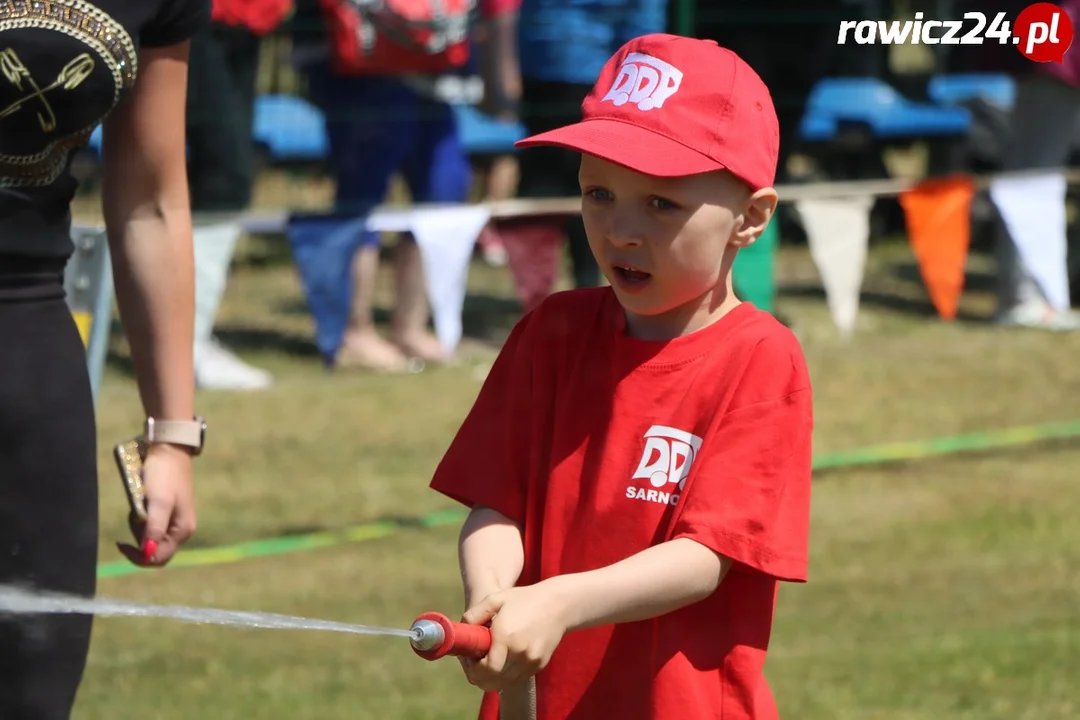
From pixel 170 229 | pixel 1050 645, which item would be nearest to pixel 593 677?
pixel 170 229

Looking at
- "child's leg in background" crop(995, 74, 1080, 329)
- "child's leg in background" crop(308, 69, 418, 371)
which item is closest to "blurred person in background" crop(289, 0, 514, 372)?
"child's leg in background" crop(308, 69, 418, 371)

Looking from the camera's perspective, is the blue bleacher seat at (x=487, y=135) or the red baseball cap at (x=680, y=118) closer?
the red baseball cap at (x=680, y=118)

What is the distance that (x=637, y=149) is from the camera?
7.64 ft

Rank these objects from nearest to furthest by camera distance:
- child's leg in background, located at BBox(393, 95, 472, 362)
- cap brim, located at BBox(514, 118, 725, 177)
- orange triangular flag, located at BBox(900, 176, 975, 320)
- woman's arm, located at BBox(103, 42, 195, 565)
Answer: cap brim, located at BBox(514, 118, 725, 177), woman's arm, located at BBox(103, 42, 195, 565), child's leg in background, located at BBox(393, 95, 472, 362), orange triangular flag, located at BBox(900, 176, 975, 320)

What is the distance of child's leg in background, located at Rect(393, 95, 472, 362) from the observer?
8.15 meters

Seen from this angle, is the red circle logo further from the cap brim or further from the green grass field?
the cap brim

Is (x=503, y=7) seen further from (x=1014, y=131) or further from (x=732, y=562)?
(x=732, y=562)

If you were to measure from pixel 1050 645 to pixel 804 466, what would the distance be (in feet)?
8.38

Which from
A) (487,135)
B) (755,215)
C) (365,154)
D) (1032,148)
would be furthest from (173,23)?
(487,135)

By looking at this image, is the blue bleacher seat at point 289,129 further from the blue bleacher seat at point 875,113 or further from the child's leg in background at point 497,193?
the blue bleacher seat at point 875,113

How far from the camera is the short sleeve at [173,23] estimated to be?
8.65ft

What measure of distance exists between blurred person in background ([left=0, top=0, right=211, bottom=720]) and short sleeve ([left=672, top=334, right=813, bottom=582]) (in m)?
0.91

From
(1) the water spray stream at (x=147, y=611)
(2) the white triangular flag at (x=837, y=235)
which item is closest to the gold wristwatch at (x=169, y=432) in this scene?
(1) the water spray stream at (x=147, y=611)

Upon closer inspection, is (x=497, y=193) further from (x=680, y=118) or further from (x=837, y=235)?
(x=680, y=118)
